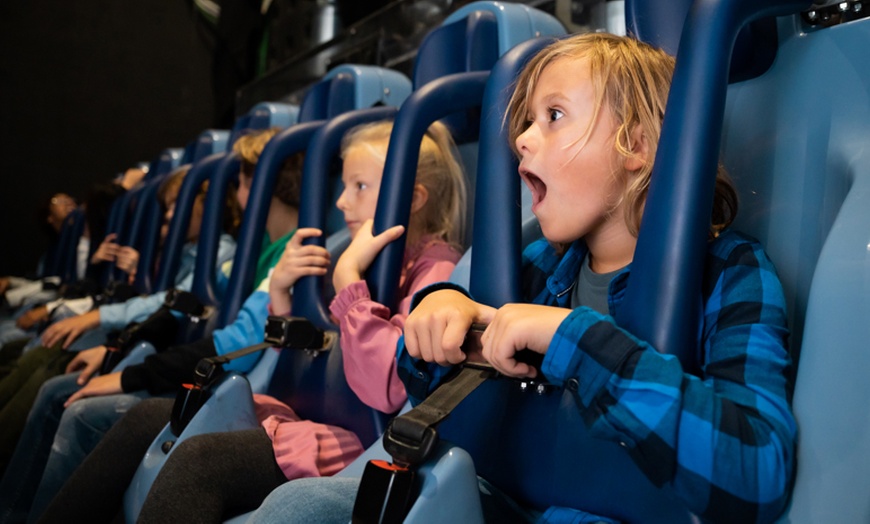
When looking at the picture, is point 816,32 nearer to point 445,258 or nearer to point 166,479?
point 445,258

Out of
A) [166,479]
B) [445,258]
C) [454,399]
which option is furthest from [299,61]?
[454,399]

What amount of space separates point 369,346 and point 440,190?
316mm

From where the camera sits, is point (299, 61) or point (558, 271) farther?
point (299, 61)

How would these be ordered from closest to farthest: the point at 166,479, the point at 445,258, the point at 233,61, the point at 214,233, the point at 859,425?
the point at 859,425
the point at 166,479
the point at 445,258
the point at 214,233
the point at 233,61

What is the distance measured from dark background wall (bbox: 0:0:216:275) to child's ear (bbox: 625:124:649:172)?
3967 mm

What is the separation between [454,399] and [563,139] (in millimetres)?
233

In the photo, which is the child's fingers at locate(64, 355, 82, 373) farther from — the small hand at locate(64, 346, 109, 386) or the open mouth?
the open mouth

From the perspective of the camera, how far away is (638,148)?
645mm

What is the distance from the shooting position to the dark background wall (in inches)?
158

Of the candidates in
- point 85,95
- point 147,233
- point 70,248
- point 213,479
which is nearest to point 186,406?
point 213,479

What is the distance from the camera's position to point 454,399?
55cm

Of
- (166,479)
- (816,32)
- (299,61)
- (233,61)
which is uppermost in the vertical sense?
(233,61)

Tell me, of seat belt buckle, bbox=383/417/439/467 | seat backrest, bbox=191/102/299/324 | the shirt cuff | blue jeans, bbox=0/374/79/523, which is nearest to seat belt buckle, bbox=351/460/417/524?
seat belt buckle, bbox=383/417/439/467

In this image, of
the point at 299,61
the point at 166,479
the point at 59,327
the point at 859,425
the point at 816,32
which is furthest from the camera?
the point at 299,61
